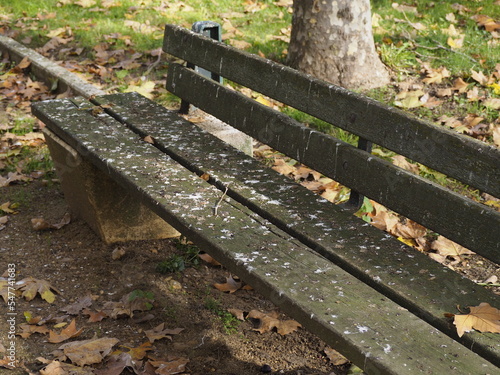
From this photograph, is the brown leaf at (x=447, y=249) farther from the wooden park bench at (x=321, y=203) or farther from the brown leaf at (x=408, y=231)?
the wooden park bench at (x=321, y=203)

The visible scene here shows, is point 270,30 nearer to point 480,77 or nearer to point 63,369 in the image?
point 480,77

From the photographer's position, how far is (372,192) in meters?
2.66

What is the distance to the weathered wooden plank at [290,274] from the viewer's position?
70.2 inches

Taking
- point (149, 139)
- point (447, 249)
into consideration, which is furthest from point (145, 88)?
point (447, 249)

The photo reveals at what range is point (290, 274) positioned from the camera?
215cm

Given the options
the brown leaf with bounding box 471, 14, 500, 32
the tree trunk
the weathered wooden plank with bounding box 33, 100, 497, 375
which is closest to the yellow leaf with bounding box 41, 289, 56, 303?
the weathered wooden plank with bounding box 33, 100, 497, 375

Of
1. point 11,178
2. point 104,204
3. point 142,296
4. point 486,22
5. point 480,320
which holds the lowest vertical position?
point 11,178

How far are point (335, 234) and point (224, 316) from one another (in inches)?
32.9

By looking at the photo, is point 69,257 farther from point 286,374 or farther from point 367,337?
point 367,337

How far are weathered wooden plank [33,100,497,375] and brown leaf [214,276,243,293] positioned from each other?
2.03ft

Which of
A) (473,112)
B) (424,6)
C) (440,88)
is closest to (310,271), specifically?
(473,112)

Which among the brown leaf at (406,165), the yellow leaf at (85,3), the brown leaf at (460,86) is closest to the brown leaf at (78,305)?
the brown leaf at (406,165)

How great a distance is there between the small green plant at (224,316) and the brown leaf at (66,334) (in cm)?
57

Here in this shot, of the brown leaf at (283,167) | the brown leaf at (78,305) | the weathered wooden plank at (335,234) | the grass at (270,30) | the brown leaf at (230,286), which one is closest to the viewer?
the weathered wooden plank at (335,234)
